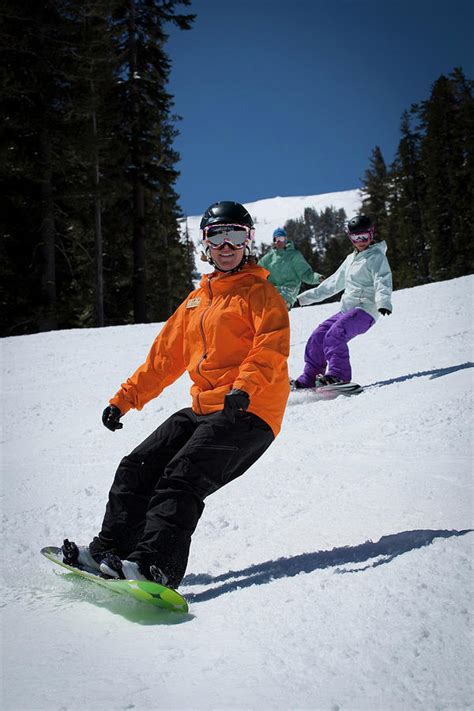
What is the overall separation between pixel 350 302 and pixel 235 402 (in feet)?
13.8

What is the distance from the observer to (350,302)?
252 inches

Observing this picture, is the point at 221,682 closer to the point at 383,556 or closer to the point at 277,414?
the point at 383,556

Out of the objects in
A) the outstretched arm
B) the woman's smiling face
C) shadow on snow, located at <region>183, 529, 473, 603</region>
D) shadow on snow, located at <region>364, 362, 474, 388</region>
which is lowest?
shadow on snow, located at <region>183, 529, 473, 603</region>

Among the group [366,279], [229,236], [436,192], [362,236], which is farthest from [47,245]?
[436,192]

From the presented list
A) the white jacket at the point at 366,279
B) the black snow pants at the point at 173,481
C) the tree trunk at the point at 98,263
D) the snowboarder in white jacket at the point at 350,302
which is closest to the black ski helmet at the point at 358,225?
Result: the snowboarder in white jacket at the point at 350,302

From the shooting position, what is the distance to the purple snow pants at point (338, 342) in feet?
20.2

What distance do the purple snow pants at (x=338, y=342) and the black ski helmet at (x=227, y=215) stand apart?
3.13m

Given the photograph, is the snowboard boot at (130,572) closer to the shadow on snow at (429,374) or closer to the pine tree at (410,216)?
the shadow on snow at (429,374)

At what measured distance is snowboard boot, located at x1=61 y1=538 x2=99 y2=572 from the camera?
2674mm

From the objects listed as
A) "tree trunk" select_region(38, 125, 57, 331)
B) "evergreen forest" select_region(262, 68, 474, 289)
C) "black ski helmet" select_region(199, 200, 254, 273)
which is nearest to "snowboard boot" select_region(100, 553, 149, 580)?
"black ski helmet" select_region(199, 200, 254, 273)

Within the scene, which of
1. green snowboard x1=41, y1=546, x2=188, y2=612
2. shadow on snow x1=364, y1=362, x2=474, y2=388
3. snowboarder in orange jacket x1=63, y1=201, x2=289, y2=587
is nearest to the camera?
green snowboard x1=41, y1=546, x2=188, y2=612

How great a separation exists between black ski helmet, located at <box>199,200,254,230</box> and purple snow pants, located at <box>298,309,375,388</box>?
313 cm

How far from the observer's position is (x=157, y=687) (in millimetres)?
1658

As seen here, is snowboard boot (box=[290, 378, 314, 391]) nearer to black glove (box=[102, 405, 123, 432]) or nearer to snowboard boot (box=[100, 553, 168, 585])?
black glove (box=[102, 405, 123, 432])
